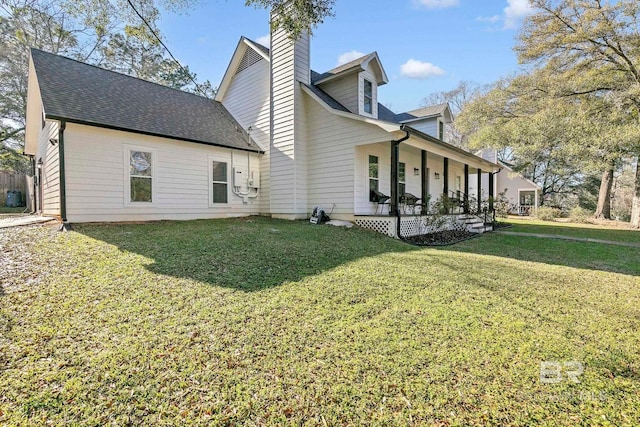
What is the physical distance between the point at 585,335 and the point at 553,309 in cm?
67

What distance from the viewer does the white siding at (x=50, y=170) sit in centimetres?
827

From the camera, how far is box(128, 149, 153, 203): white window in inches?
339

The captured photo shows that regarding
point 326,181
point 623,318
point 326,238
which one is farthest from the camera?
point 326,181

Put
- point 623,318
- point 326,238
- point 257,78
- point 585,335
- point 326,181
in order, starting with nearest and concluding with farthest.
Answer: point 585,335 → point 623,318 → point 326,238 → point 326,181 → point 257,78

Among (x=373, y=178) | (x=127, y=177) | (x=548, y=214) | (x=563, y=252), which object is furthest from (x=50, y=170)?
(x=548, y=214)

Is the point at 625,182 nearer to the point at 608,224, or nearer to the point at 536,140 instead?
the point at 608,224

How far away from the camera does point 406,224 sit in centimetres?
909

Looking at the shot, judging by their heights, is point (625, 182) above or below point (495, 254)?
above

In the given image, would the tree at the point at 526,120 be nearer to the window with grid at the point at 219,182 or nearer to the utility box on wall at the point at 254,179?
the utility box on wall at the point at 254,179

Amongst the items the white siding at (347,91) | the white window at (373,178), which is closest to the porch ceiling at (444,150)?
the white window at (373,178)

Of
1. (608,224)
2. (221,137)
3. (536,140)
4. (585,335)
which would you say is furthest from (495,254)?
(608,224)

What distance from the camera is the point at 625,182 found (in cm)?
2981

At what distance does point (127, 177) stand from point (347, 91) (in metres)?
7.70

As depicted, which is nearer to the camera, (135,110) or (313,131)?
(135,110)
